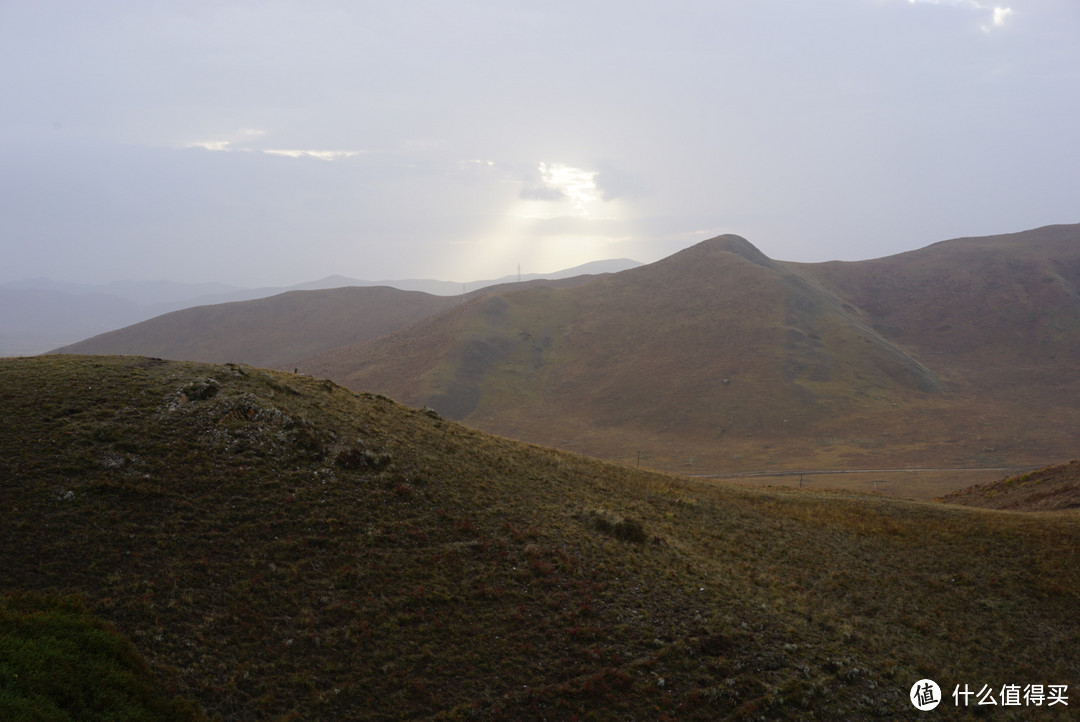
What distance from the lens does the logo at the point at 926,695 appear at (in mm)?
11758

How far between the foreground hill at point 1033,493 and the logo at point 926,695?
62.4 feet

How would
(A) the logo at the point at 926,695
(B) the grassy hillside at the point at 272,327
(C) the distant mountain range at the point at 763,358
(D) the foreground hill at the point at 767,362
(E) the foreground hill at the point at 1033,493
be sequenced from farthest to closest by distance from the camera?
(B) the grassy hillside at the point at 272,327 → (C) the distant mountain range at the point at 763,358 → (D) the foreground hill at the point at 767,362 → (E) the foreground hill at the point at 1033,493 → (A) the logo at the point at 926,695

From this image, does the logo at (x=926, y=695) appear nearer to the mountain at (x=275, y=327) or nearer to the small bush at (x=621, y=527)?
the small bush at (x=621, y=527)

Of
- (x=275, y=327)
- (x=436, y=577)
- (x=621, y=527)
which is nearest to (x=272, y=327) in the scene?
(x=275, y=327)

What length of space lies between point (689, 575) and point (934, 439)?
186ft

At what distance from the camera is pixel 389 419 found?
911 inches

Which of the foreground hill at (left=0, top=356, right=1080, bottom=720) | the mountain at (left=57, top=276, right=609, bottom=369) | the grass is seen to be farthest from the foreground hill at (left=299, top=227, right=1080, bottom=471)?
the grass

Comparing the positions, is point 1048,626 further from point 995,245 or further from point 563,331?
point 995,245

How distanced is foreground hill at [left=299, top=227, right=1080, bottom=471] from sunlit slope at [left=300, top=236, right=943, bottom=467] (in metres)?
0.32

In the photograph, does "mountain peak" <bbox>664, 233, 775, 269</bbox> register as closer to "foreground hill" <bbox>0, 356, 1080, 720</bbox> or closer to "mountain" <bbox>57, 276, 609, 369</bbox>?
"mountain" <bbox>57, 276, 609, 369</bbox>

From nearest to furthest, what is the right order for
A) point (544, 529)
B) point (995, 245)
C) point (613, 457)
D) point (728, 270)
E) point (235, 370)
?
point (544, 529), point (235, 370), point (613, 457), point (728, 270), point (995, 245)

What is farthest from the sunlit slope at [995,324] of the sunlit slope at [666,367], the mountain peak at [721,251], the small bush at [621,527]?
the small bush at [621,527]

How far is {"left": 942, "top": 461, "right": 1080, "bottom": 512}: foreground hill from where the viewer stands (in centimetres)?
2611

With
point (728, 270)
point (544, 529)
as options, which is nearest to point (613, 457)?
point (544, 529)
